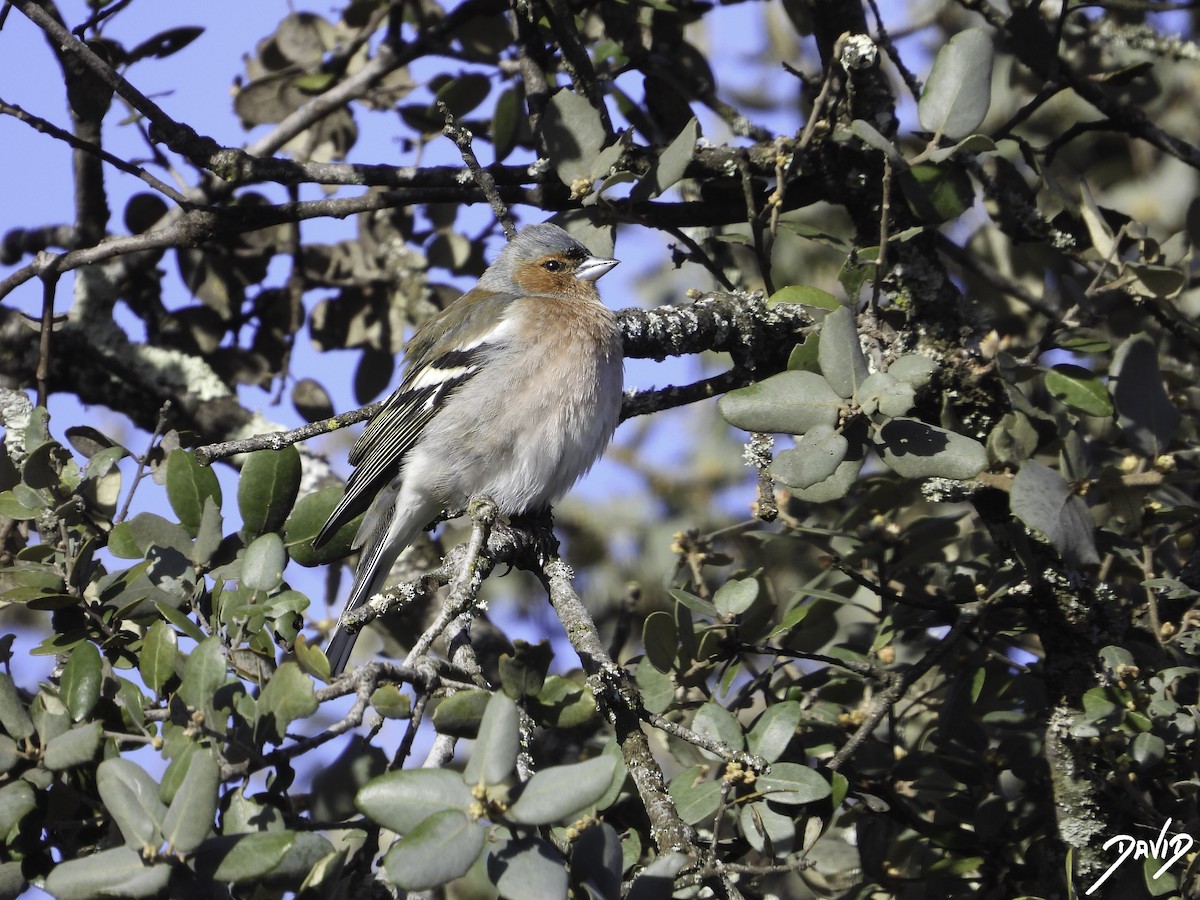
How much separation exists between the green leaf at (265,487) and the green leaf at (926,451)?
148 centimetres

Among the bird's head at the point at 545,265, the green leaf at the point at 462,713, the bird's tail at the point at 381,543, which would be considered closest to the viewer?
the green leaf at the point at 462,713

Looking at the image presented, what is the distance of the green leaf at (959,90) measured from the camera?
308cm

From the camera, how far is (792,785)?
2596 mm

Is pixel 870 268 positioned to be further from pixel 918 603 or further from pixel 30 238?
pixel 30 238

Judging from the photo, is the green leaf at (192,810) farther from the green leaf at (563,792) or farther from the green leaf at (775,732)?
the green leaf at (775,732)

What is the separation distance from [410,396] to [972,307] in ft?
6.94

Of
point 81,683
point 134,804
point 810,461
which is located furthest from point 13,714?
point 810,461

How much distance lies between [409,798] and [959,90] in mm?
2403

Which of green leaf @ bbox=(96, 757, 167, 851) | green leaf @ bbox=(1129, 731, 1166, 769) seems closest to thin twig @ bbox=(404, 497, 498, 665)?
green leaf @ bbox=(96, 757, 167, 851)

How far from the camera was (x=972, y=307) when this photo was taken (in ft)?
12.1

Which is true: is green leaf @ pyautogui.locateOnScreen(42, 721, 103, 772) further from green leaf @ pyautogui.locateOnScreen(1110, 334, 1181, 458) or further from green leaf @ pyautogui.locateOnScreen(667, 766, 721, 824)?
green leaf @ pyautogui.locateOnScreen(1110, 334, 1181, 458)

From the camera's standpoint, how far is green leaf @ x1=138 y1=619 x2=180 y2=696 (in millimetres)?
2309

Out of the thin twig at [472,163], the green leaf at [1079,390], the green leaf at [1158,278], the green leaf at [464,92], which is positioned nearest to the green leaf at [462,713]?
the thin twig at [472,163]

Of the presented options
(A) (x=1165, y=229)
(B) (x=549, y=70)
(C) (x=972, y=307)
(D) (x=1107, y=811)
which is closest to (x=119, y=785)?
(D) (x=1107, y=811)
